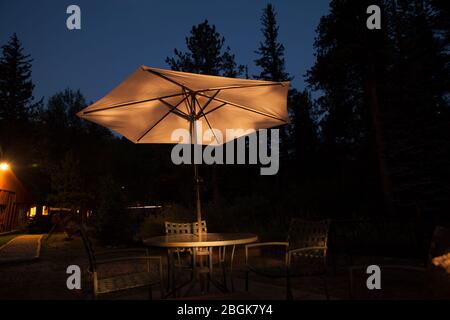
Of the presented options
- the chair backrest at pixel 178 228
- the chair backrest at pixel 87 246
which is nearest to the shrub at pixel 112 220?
the chair backrest at pixel 178 228

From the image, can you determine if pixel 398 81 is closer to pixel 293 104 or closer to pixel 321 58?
pixel 321 58

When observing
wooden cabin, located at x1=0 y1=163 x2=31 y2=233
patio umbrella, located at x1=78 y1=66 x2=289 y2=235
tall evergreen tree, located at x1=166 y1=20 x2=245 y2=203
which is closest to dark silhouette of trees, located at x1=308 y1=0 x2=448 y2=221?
tall evergreen tree, located at x1=166 y1=20 x2=245 y2=203

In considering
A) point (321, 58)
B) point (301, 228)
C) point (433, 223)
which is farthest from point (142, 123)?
point (321, 58)

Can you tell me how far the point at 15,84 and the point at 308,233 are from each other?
126 feet

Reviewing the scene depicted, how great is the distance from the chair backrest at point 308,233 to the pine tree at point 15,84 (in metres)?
36.7

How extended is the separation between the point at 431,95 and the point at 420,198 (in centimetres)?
442

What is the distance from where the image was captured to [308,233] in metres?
3.88

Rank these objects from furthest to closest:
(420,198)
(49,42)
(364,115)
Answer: (49,42) → (364,115) → (420,198)

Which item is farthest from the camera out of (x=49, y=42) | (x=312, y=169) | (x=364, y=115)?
(x=49, y=42)

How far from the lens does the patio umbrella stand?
11.4 ft

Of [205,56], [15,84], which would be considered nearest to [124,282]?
[205,56]

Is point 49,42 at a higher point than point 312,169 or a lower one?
higher

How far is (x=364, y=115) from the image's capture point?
59.5ft
